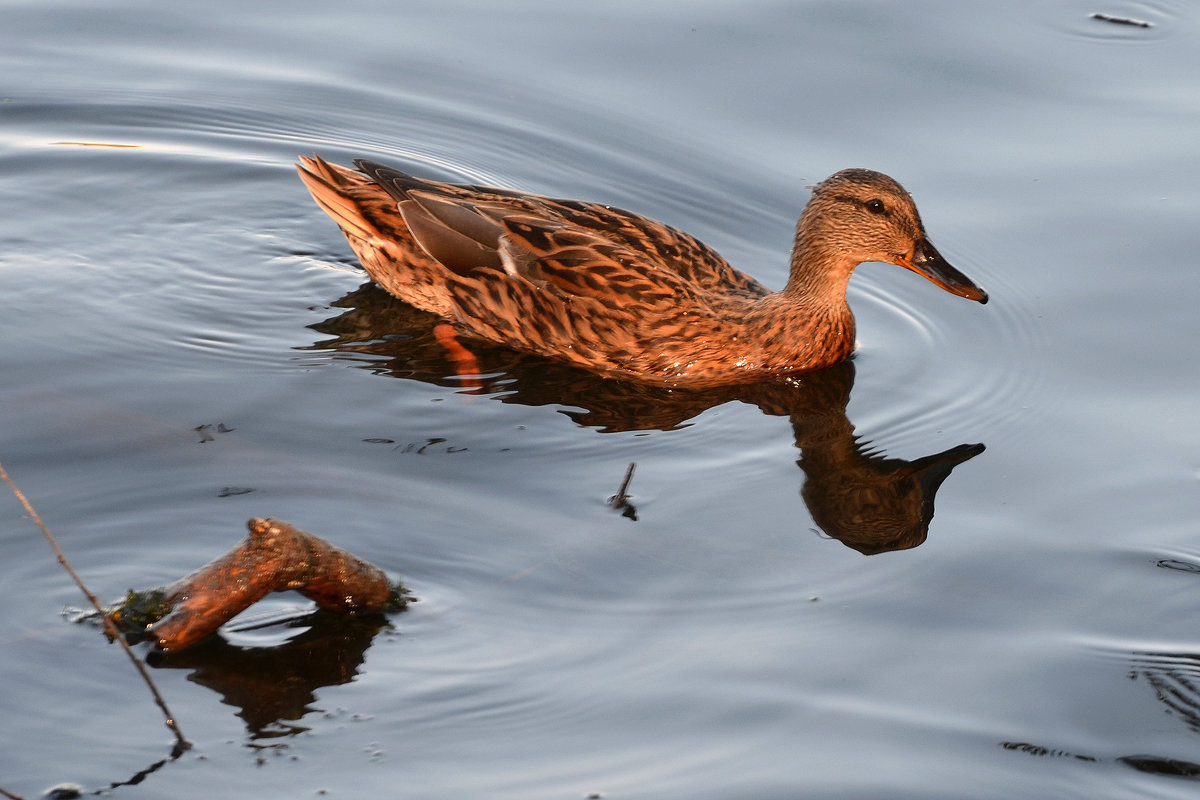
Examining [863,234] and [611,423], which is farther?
[863,234]

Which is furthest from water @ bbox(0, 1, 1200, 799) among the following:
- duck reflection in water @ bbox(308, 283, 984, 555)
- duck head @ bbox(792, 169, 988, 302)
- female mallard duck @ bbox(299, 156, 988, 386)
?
duck head @ bbox(792, 169, 988, 302)

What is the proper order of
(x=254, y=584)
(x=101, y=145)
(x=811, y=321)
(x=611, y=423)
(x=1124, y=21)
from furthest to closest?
(x=1124, y=21)
(x=101, y=145)
(x=811, y=321)
(x=611, y=423)
(x=254, y=584)

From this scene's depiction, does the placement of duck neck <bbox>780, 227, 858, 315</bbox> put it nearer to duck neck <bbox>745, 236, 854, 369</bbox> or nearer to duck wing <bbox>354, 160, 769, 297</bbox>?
duck neck <bbox>745, 236, 854, 369</bbox>

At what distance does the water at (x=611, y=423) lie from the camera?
5.24 meters

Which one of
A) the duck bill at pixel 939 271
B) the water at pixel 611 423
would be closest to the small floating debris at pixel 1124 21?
the water at pixel 611 423

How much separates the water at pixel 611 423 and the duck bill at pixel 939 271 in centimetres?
37

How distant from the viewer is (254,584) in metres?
5.34

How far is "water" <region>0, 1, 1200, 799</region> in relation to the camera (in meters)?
5.24

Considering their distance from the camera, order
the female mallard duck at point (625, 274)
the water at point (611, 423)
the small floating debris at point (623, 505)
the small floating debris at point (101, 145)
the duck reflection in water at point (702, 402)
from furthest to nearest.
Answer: the small floating debris at point (101, 145), the female mallard duck at point (625, 274), the duck reflection in water at point (702, 402), the small floating debris at point (623, 505), the water at point (611, 423)

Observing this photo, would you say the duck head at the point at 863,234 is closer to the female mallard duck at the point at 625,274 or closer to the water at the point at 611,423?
the female mallard duck at the point at 625,274

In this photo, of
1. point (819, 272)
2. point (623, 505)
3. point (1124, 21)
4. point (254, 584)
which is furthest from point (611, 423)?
point (1124, 21)

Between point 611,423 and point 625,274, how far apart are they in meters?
1.31

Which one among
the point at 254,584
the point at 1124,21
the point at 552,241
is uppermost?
the point at 1124,21

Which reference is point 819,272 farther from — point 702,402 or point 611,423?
point 611,423
